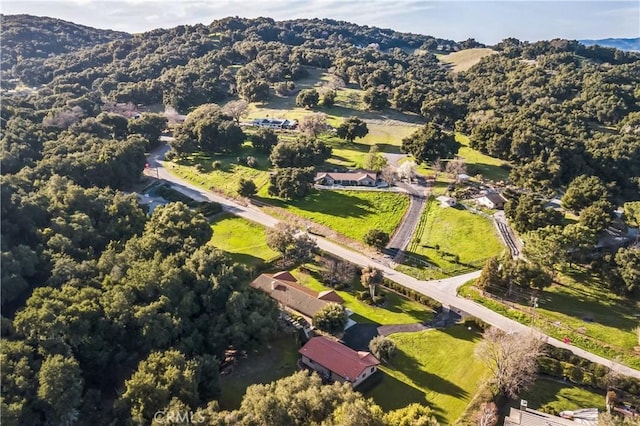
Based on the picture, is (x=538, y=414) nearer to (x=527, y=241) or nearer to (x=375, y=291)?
(x=375, y=291)

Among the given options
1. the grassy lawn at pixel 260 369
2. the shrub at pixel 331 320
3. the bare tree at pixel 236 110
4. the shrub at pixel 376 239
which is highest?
the bare tree at pixel 236 110

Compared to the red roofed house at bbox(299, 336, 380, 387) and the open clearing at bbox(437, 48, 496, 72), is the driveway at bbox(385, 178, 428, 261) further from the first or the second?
the open clearing at bbox(437, 48, 496, 72)

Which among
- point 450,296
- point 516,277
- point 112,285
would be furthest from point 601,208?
point 112,285

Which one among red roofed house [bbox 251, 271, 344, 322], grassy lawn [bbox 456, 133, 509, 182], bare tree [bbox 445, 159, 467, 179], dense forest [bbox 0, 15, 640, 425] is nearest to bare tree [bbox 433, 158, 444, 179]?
bare tree [bbox 445, 159, 467, 179]

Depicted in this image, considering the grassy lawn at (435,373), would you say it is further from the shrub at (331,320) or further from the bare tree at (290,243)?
the bare tree at (290,243)

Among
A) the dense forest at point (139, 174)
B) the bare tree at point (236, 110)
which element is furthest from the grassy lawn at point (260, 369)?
the bare tree at point (236, 110)
